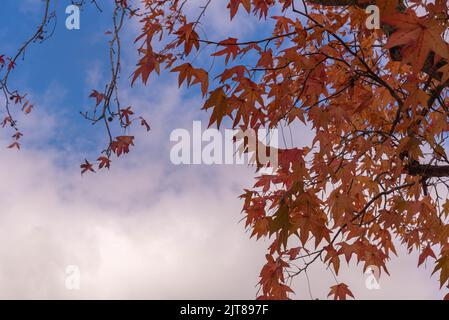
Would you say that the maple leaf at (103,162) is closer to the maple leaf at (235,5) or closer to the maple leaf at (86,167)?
the maple leaf at (86,167)

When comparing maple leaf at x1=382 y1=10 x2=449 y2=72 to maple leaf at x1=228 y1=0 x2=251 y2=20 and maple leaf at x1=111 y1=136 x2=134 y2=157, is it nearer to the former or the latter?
maple leaf at x1=228 y1=0 x2=251 y2=20

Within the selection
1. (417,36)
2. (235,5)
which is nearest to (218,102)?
(235,5)

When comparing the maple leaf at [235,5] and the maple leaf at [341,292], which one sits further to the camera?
the maple leaf at [341,292]

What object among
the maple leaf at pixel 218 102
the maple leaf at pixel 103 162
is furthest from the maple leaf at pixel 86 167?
the maple leaf at pixel 218 102

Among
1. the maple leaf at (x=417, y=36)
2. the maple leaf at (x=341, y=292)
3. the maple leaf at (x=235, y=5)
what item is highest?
the maple leaf at (x=235, y=5)
